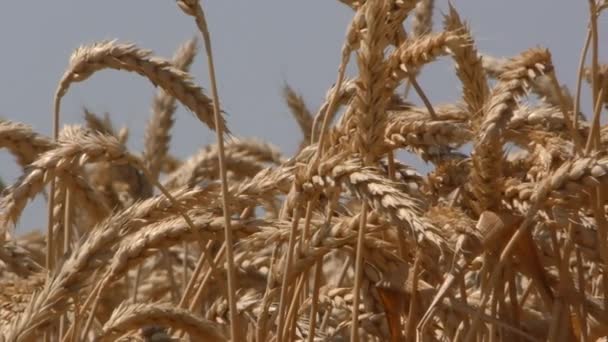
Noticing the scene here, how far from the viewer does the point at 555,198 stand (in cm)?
227

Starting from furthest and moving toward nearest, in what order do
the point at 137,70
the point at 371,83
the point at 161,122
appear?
the point at 161,122 < the point at 137,70 < the point at 371,83

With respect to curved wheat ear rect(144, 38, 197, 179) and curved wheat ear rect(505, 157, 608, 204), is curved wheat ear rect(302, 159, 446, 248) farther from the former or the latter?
curved wheat ear rect(144, 38, 197, 179)

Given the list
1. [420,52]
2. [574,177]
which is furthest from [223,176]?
[574,177]

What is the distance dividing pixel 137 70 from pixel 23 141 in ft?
1.57

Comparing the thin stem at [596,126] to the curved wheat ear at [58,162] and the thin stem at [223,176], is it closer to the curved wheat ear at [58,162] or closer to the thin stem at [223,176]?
the thin stem at [223,176]

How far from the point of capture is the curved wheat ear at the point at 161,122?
19.6 ft

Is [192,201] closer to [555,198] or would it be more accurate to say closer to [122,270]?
[122,270]

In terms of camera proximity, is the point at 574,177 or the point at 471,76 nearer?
the point at 574,177

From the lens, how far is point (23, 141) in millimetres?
3412

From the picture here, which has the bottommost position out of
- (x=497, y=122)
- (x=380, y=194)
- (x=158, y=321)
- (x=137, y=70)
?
(x=158, y=321)

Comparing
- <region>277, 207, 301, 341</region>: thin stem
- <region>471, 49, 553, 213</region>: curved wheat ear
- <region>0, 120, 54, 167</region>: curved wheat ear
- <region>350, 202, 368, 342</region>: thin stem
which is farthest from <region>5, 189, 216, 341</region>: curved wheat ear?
<region>0, 120, 54, 167</region>: curved wheat ear

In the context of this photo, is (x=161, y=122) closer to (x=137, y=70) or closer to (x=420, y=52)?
(x=137, y=70)

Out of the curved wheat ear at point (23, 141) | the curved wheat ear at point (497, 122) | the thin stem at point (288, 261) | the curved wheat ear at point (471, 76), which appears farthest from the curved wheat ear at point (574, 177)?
the curved wheat ear at point (23, 141)

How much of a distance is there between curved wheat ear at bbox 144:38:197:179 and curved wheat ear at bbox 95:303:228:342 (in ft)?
10.7
